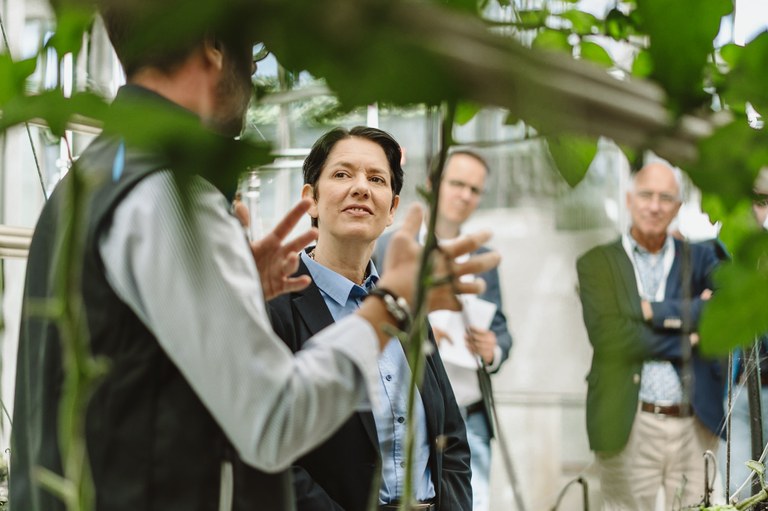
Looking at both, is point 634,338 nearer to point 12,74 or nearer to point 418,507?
point 12,74

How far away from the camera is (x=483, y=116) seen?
1.10 feet

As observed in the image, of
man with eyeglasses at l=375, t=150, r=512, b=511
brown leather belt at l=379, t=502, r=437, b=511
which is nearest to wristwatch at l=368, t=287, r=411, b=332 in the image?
man with eyeglasses at l=375, t=150, r=512, b=511

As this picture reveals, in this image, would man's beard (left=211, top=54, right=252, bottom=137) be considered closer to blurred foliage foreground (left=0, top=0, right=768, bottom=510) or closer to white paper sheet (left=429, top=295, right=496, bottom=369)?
blurred foliage foreground (left=0, top=0, right=768, bottom=510)

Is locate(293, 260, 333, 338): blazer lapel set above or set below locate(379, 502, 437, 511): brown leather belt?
above

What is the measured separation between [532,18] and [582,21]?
0.12 m

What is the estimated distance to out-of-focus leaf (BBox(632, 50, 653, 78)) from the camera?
33 cm

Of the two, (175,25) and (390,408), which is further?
(390,408)

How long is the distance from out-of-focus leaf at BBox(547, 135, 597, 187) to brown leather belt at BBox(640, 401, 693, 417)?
0.11m

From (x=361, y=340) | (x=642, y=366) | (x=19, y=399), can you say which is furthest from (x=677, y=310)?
(x=19, y=399)

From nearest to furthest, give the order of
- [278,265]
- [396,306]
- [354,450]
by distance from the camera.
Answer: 1. [396,306]
2. [278,265]
3. [354,450]

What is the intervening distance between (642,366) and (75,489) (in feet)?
0.85

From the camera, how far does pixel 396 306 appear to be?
0.88m

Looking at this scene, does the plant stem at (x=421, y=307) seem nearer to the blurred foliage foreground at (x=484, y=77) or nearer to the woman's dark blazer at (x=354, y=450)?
the blurred foliage foreground at (x=484, y=77)

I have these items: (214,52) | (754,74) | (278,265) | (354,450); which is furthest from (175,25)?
(354,450)
